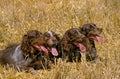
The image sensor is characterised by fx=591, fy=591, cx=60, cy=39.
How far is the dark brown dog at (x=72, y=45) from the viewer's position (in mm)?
9211

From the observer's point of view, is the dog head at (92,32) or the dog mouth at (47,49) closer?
the dog mouth at (47,49)

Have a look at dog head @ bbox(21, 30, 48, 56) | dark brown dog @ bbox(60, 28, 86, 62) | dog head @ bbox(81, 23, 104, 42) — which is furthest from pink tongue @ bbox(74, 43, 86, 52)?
dog head @ bbox(21, 30, 48, 56)

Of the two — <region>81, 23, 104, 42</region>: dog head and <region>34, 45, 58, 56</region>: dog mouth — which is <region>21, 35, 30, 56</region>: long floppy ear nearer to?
<region>34, 45, 58, 56</region>: dog mouth

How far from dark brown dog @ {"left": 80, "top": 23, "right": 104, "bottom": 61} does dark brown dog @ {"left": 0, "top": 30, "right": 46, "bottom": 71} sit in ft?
2.94

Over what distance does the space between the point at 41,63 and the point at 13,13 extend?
3074 millimetres

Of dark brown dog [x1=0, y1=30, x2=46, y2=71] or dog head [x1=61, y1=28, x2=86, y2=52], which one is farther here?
dog head [x1=61, y1=28, x2=86, y2=52]

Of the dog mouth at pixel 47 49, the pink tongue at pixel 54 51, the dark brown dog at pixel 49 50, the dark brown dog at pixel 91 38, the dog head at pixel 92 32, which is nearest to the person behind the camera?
the dog mouth at pixel 47 49

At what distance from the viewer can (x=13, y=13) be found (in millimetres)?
11727

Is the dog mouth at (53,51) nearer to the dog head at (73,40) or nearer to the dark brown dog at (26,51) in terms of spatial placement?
the dog head at (73,40)

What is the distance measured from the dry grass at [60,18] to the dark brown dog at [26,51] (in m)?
0.34

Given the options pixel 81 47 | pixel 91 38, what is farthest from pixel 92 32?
pixel 81 47

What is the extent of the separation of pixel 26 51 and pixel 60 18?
279 centimetres

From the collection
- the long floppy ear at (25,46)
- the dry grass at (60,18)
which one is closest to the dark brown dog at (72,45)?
the dry grass at (60,18)

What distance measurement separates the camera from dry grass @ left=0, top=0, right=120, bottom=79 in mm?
9508
